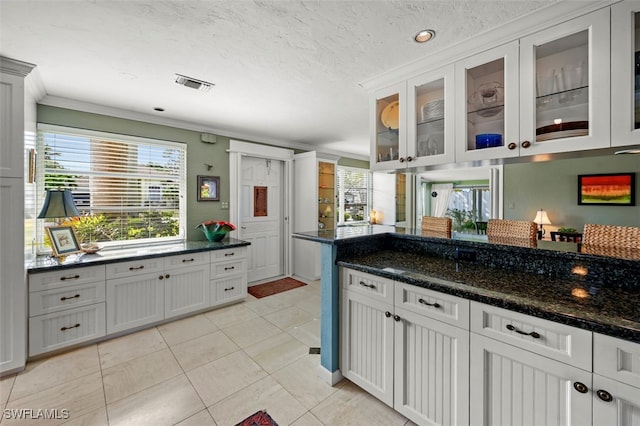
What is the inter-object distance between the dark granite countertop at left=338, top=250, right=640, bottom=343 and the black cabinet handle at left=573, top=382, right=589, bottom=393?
223 mm

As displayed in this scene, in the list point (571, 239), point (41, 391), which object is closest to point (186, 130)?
point (41, 391)

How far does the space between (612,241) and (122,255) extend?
12.8ft

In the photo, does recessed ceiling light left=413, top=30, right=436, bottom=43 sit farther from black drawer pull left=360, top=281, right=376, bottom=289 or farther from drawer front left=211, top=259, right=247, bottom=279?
drawer front left=211, top=259, right=247, bottom=279

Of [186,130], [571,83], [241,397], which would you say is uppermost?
[186,130]

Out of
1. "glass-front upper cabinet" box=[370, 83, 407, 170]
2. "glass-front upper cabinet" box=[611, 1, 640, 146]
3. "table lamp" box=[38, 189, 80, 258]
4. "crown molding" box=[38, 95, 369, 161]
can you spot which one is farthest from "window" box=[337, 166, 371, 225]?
"glass-front upper cabinet" box=[611, 1, 640, 146]

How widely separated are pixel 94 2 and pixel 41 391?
8.36 feet

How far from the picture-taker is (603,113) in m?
1.32

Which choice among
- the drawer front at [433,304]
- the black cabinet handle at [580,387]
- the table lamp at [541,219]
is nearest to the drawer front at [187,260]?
the drawer front at [433,304]

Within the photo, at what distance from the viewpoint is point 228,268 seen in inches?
132

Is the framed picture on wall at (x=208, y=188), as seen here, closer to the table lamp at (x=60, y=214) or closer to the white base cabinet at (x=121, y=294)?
the white base cabinet at (x=121, y=294)

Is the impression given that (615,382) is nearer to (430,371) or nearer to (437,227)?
(430,371)

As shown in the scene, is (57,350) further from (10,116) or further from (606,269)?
(606,269)

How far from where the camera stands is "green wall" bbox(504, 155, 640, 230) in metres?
3.79

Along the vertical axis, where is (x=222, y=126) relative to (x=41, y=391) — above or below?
above
